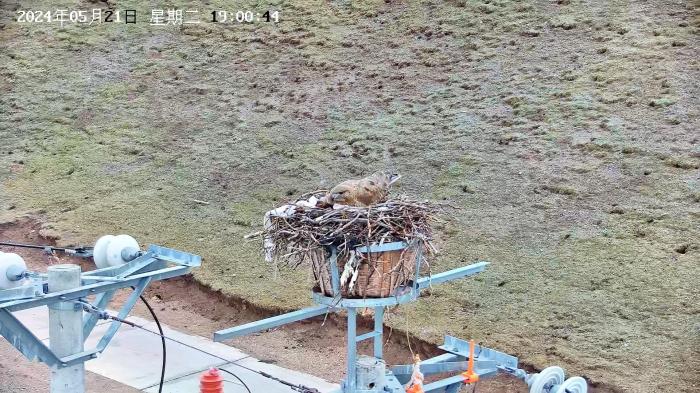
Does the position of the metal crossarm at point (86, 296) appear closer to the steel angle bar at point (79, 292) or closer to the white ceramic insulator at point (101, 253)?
the steel angle bar at point (79, 292)

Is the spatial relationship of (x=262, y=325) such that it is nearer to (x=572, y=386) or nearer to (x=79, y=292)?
(x=79, y=292)

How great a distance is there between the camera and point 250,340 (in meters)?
7.21

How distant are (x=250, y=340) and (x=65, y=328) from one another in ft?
10.4

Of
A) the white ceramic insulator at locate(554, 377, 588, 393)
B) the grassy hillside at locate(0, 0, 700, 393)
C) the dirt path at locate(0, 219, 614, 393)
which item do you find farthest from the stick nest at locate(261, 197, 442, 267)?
the grassy hillside at locate(0, 0, 700, 393)

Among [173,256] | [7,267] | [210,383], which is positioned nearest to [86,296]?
[7,267]

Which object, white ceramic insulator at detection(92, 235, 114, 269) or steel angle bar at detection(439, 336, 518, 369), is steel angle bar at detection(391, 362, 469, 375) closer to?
steel angle bar at detection(439, 336, 518, 369)

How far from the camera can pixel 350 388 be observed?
3.54 meters

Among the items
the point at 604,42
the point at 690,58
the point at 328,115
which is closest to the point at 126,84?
the point at 328,115

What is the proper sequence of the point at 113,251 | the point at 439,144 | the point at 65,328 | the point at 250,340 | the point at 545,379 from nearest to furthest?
the point at 545,379
the point at 65,328
the point at 113,251
the point at 250,340
the point at 439,144

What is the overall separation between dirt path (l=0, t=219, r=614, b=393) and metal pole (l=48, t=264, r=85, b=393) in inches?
68.1

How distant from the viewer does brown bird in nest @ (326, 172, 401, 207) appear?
3.62 m

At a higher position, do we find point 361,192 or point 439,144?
point 361,192

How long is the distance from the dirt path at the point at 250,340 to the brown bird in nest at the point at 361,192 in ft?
5.80

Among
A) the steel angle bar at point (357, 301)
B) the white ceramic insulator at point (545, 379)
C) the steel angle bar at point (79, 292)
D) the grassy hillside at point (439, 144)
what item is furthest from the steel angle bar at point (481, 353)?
the grassy hillside at point (439, 144)
